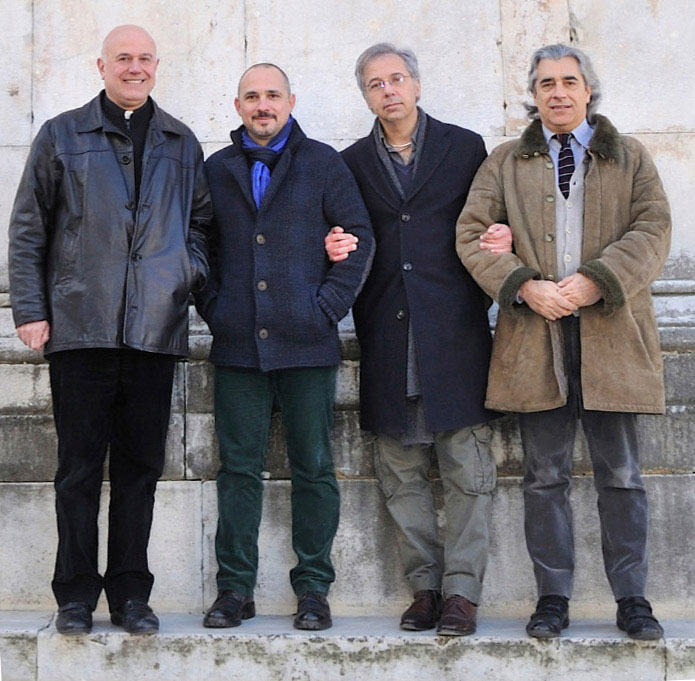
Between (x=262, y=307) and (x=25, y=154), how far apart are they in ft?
5.29

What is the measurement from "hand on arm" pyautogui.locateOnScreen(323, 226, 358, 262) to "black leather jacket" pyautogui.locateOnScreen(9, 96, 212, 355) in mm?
492

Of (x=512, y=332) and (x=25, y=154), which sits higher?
(x=25, y=154)

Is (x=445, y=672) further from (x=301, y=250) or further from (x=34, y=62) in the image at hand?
(x=34, y=62)

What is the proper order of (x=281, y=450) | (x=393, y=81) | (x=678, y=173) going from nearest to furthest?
1. (x=393, y=81)
2. (x=281, y=450)
3. (x=678, y=173)

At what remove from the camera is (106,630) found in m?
4.11

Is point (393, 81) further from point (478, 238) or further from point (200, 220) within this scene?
point (200, 220)

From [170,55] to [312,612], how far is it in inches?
101

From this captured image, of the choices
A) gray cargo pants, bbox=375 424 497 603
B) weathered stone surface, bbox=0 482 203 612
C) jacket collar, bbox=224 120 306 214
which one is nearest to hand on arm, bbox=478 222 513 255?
gray cargo pants, bbox=375 424 497 603

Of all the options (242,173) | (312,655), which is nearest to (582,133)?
(242,173)

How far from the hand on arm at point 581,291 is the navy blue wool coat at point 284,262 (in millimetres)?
755

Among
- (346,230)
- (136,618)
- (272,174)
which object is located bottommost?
(136,618)

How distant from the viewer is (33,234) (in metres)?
4.07

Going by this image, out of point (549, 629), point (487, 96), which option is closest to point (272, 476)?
point (549, 629)

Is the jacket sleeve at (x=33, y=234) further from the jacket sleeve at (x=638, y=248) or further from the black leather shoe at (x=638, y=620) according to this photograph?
the black leather shoe at (x=638, y=620)
